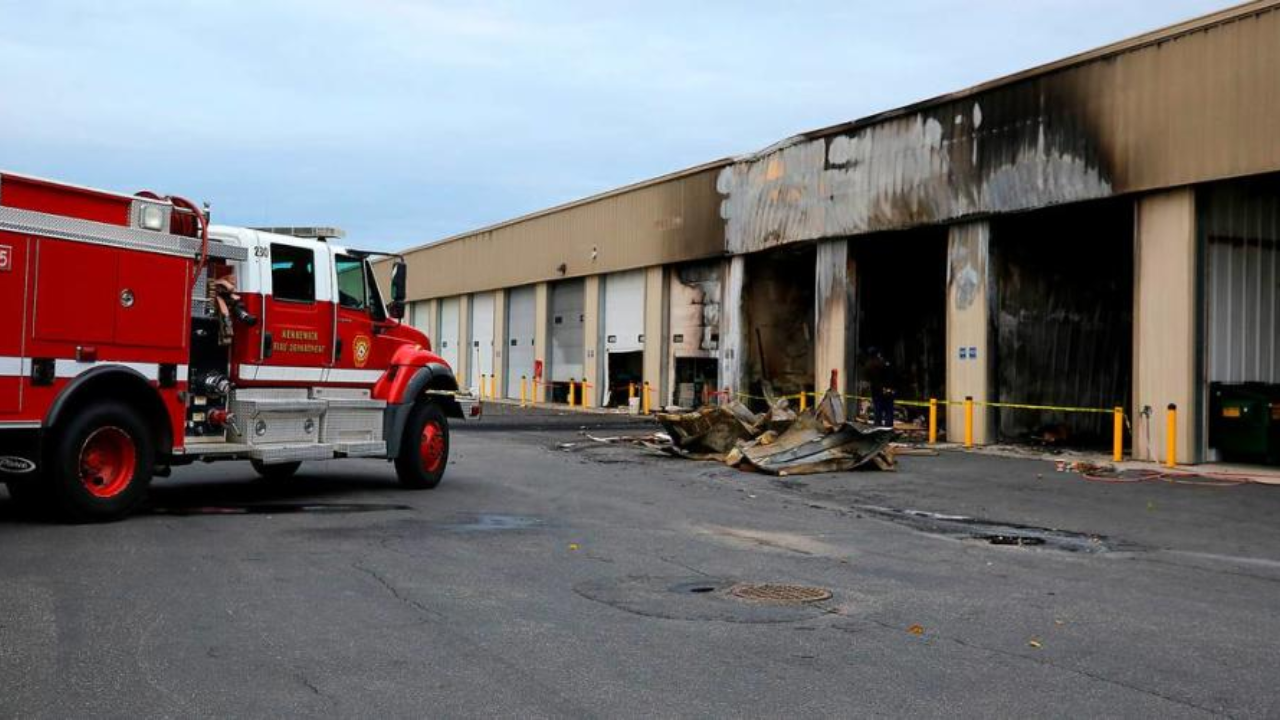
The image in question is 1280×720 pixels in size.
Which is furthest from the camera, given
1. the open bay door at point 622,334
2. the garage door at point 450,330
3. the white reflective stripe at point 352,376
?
the garage door at point 450,330

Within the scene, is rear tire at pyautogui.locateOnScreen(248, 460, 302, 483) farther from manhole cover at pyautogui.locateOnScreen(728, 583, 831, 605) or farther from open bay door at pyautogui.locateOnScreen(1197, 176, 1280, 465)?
open bay door at pyautogui.locateOnScreen(1197, 176, 1280, 465)

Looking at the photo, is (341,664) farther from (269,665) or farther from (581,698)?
(581,698)

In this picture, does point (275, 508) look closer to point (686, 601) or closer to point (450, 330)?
point (686, 601)

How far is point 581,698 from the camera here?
5297mm

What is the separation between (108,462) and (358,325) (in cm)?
376

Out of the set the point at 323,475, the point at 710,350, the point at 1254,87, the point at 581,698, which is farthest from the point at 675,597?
the point at 710,350

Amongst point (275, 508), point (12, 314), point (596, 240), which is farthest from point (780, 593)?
point (596, 240)

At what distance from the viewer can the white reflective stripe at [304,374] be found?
12.0 m

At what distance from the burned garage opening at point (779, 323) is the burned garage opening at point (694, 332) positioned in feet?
5.66

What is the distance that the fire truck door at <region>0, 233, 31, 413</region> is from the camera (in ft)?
30.9

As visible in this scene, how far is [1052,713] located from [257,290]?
9.54 metres

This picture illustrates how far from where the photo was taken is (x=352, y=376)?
1346 cm

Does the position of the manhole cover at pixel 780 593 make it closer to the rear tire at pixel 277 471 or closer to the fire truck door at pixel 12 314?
the fire truck door at pixel 12 314

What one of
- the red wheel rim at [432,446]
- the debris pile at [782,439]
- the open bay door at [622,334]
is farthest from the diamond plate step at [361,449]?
the open bay door at [622,334]
